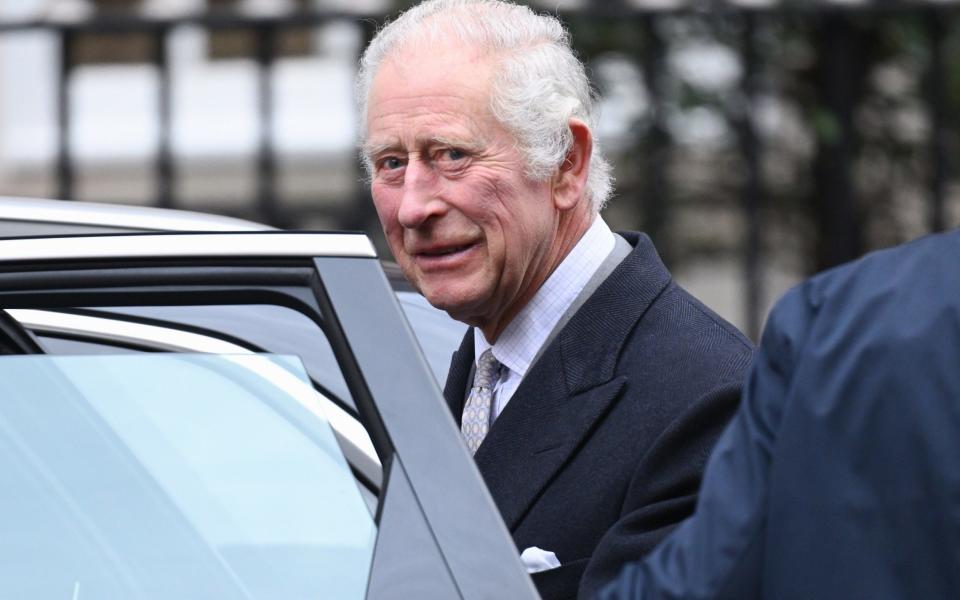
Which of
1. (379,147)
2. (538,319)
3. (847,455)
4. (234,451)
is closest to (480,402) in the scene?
(538,319)

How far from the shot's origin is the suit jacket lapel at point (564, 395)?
2.01 meters

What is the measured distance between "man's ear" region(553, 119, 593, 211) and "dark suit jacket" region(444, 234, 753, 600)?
0.15 meters

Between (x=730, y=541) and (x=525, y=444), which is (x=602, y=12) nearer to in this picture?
(x=525, y=444)

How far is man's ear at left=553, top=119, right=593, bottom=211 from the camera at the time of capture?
2307mm

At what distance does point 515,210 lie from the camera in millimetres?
2246

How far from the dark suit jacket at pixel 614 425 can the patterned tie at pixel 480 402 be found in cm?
12

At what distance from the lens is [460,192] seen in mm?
2195

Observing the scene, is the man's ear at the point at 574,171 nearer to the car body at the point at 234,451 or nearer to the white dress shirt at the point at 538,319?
the white dress shirt at the point at 538,319

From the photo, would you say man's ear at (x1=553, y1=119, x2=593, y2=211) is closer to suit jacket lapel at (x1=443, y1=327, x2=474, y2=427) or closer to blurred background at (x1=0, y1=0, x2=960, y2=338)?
suit jacket lapel at (x1=443, y1=327, x2=474, y2=427)

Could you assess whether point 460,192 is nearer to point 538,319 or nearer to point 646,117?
point 538,319

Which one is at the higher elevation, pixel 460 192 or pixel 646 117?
pixel 460 192

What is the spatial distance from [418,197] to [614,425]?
1.54ft

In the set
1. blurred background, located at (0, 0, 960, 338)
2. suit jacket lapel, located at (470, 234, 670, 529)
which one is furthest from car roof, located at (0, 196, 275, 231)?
blurred background, located at (0, 0, 960, 338)

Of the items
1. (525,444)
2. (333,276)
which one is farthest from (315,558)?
(525,444)
